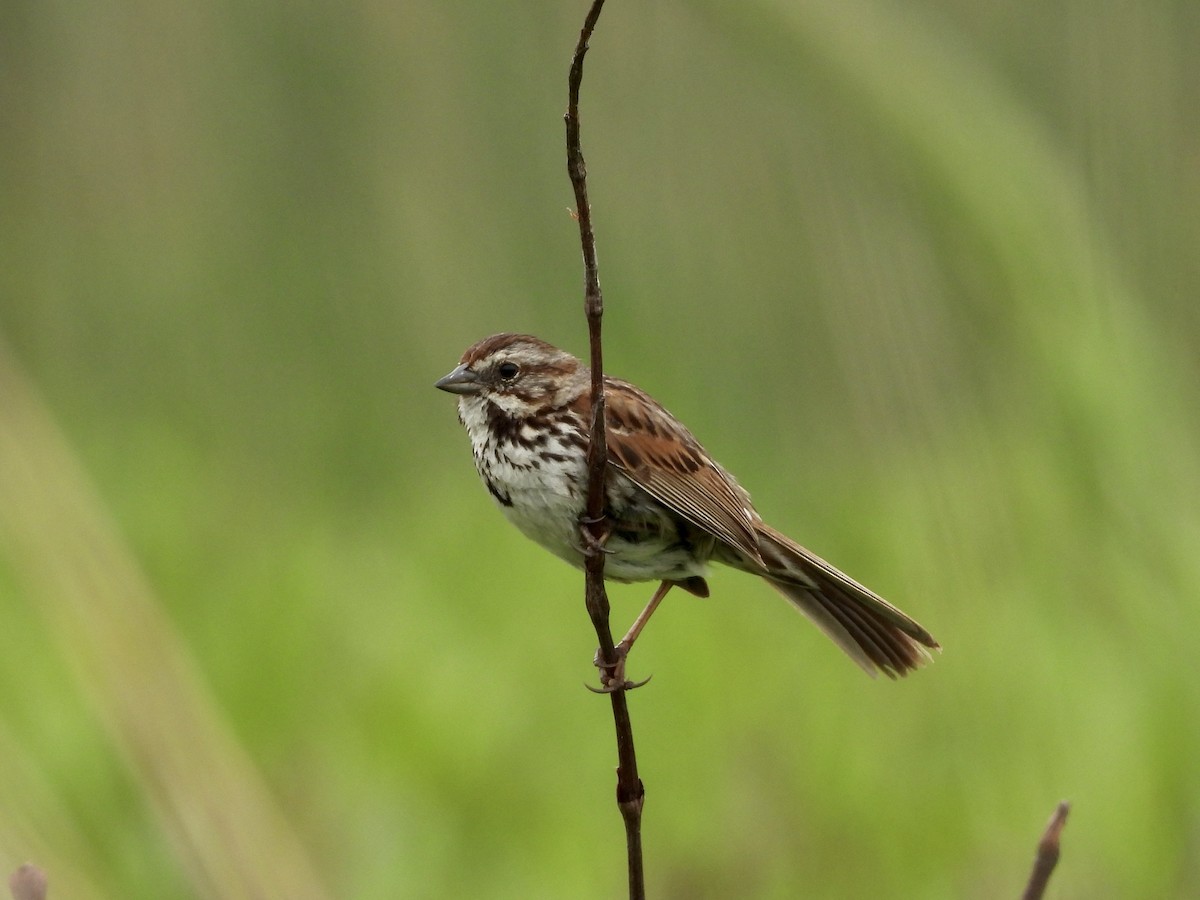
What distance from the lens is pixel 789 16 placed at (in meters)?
1.70

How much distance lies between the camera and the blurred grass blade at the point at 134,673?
1571 mm

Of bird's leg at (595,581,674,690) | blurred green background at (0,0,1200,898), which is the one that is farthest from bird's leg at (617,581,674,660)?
blurred green background at (0,0,1200,898)

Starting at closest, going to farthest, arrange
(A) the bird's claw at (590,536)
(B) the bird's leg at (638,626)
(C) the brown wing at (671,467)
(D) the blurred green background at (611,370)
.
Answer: (D) the blurred green background at (611,370) < (A) the bird's claw at (590,536) < (B) the bird's leg at (638,626) < (C) the brown wing at (671,467)

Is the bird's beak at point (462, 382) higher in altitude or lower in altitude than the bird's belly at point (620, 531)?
higher

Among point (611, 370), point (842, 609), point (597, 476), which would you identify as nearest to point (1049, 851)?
point (597, 476)

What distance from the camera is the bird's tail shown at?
2.58 meters

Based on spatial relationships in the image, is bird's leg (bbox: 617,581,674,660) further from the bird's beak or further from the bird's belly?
the bird's beak

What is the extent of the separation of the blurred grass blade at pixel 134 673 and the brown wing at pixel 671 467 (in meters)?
0.75

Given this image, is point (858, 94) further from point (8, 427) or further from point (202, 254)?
point (202, 254)

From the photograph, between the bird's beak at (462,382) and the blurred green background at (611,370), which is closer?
the blurred green background at (611,370)

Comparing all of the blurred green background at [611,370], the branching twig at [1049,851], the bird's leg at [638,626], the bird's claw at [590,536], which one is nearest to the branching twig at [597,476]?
the bird's claw at [590,536]

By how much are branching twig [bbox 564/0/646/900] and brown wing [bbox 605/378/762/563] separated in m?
0.31

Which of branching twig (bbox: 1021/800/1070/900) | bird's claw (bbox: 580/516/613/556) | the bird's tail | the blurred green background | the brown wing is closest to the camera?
branching twig (bbox: 1021/800/1070/900)

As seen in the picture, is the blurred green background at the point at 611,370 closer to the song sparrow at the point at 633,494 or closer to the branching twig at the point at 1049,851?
the song sparrow at the point at 633,494
